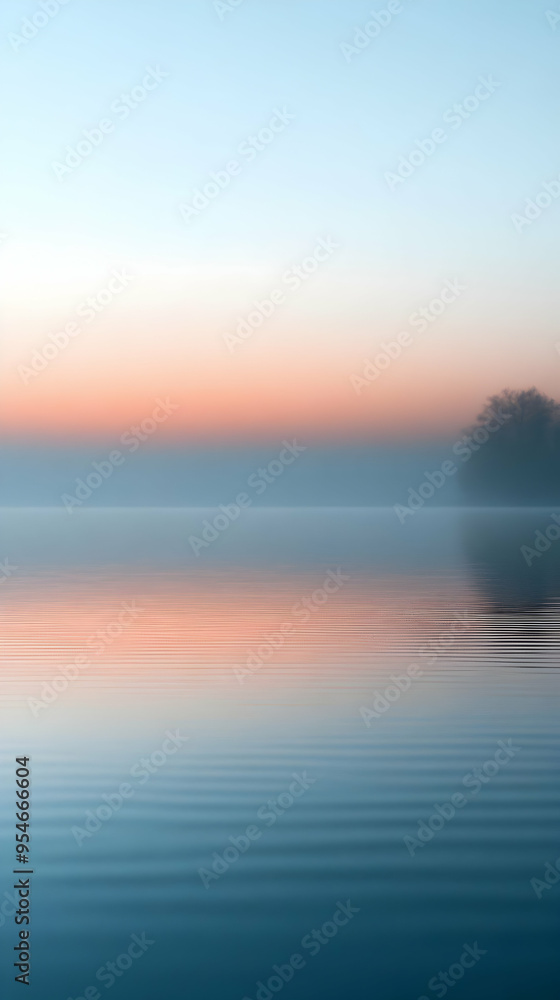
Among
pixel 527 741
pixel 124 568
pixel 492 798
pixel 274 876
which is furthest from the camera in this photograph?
pixel 124 568

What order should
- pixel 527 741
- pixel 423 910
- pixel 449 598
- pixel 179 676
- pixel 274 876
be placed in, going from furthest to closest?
pixel 449 598 < pixel 179 676 < pixel 527 741 < pixel 274 876 < pixel 423 910

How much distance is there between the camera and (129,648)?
2386 cm

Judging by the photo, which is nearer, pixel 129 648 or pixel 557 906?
pixel 557 906

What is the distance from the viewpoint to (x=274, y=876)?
9969 millimetres

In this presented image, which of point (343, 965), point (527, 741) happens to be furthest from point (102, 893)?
point (527, 741)

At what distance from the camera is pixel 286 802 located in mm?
12109

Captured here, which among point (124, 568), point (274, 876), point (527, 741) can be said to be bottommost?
point (274, 876)

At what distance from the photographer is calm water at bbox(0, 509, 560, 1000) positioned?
8305mm

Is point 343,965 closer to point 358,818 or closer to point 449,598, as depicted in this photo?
point 358,818

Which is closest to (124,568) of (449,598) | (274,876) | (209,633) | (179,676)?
(449,598)

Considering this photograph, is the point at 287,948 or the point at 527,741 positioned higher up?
the point at 527,741

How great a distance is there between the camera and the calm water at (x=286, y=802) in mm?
8305

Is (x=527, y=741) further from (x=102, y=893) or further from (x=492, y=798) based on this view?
(x=102, y=893)

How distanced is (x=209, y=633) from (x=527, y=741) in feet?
39.7
